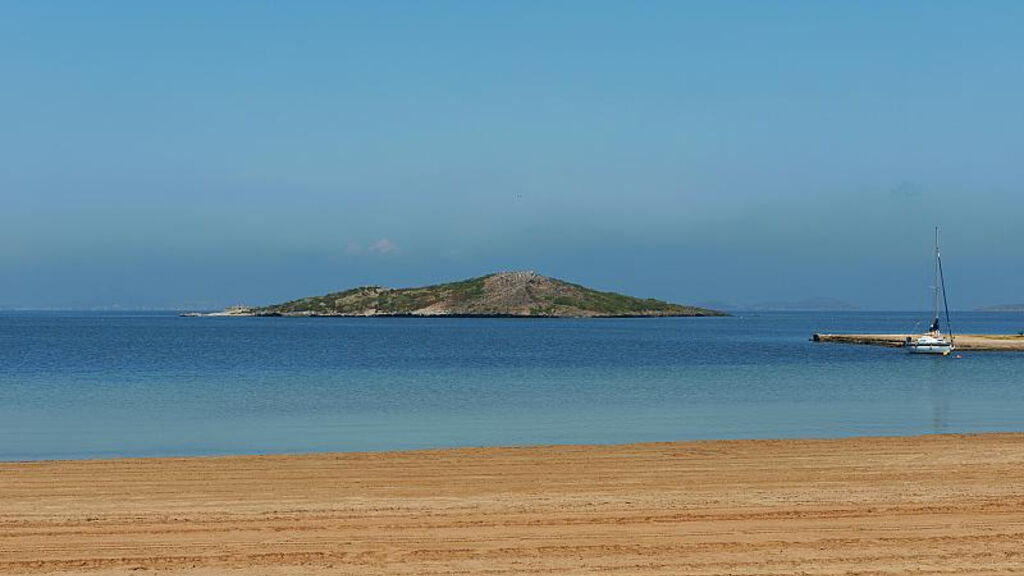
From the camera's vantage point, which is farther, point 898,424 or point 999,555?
point 898,424

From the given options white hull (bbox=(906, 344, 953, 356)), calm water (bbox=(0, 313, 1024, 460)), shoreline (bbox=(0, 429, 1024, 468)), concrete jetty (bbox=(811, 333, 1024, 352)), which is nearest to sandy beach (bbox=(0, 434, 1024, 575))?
shoreline (bbox=(0, 429, 1024, 468))

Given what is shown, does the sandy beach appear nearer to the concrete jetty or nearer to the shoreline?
the shoreline

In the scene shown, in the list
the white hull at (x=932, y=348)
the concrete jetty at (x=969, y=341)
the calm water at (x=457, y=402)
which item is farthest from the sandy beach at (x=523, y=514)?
the concrete jetty at (x=969, y=341)

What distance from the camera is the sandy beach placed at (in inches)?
532

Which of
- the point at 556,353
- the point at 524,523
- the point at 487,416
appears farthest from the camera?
the point at 556,353

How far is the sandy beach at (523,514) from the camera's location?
13523 millimetres

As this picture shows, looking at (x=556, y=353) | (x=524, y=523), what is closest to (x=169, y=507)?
(x=524, y=523)

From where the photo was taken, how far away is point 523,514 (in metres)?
16.7

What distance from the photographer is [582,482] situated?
20.5 metres

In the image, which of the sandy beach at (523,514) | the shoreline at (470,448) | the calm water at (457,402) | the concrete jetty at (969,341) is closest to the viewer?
the sandy beach at (523,514)

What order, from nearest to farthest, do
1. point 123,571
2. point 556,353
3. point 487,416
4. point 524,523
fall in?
point 123,571 → point 524,523 → point 487,416 → point 556,353

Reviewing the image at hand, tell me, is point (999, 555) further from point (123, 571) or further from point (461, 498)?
point (123, 571)

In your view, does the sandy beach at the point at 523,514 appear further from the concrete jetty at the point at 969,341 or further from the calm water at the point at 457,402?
the concrete jetty at the point at 969,341

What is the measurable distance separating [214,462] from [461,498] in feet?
26.0
